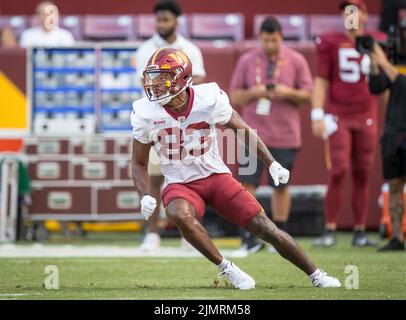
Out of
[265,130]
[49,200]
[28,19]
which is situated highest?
[28,19]

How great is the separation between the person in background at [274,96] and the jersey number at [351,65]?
0.37 m

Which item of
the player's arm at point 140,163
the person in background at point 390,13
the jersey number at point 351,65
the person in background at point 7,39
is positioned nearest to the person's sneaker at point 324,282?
the player's arm at point 140,163

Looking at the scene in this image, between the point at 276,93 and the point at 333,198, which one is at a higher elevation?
the point at 276,93

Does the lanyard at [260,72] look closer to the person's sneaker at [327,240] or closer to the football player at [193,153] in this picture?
the person's sneaker at [327,240]

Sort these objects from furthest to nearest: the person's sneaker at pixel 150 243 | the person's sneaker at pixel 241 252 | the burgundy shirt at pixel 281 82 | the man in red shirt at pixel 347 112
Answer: the man in red shirt at pixel 347 112 < the burgundy shirt at pixel 281 82 < the person's sneaker at pixel 150 243 < the person's sneaker at pixel 241 252

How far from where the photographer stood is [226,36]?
14.4m

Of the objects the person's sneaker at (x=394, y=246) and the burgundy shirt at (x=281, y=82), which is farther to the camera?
the burgundy shirt at (x=281, y=82)

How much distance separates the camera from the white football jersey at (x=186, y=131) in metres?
7.11

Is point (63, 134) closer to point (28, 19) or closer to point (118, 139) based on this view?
point (118, 139)

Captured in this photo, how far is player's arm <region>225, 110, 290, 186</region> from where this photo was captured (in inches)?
272

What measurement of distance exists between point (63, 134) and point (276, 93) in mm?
2931
